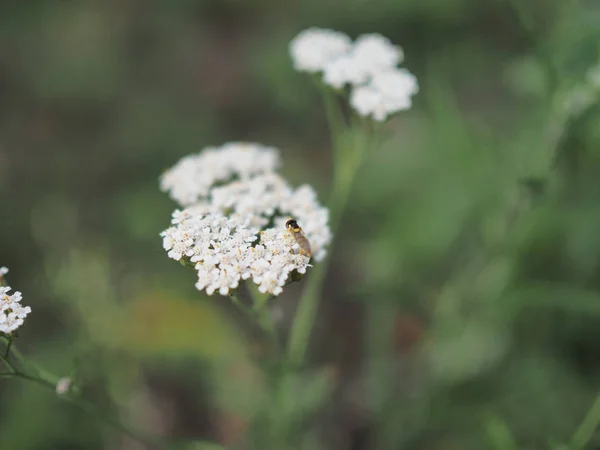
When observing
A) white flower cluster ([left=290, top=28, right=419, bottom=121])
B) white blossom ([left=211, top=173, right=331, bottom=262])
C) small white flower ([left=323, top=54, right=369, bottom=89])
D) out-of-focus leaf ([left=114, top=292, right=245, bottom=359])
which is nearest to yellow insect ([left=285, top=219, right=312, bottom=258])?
white blossom ([left=211, top=173, right=331, bottom=262])

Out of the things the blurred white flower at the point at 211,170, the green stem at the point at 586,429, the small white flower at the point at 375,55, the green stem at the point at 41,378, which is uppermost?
the small white flower at the point at 375,55

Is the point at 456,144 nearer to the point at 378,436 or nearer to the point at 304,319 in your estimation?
the point at 304,319

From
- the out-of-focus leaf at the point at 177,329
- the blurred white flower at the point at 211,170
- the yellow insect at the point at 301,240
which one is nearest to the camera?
the yellow insect at the point at 301,240

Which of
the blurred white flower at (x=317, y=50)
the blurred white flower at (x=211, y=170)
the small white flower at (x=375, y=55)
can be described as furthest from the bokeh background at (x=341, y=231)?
the blurred white flower at (x=211, y=170)

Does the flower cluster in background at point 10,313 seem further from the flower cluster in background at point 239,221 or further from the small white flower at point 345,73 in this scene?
the small white flower at point 345,73

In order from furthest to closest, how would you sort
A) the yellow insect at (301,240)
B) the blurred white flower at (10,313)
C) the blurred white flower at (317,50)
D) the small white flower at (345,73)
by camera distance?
the blurred white flower at (317,50) < the small white flower at (345,73) < the yellow insect at (301,240) < the blurred white flower at (10,313)

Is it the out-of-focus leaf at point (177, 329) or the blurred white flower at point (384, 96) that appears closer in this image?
the blurred white flower at point (384, 96)

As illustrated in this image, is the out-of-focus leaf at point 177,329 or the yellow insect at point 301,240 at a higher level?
the out-of-focus leaf at point 177,329

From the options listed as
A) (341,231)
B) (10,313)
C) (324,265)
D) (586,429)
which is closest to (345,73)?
(324,265)

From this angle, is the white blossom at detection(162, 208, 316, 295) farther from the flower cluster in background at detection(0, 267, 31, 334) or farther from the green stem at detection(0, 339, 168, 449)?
the green stem at detection(0, 339, 168, 449)
